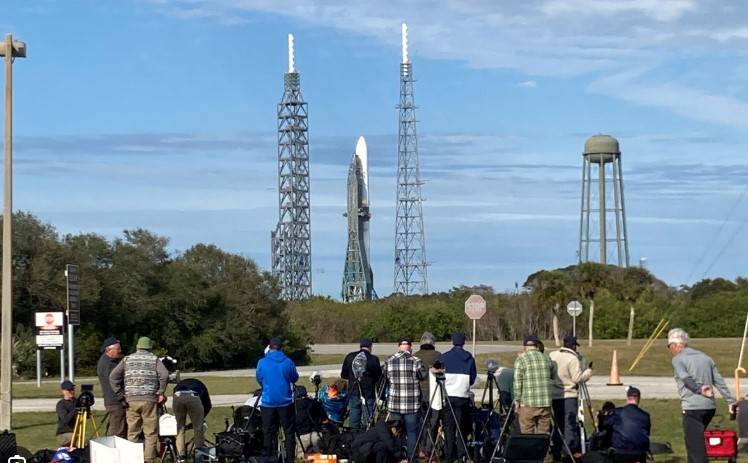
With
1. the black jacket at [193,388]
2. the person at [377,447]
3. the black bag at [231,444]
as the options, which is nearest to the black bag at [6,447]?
the black jacket at [193,388]

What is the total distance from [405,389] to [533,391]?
84.3 inches

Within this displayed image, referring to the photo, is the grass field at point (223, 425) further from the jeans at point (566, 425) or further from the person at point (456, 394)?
the person at point (456, 394)

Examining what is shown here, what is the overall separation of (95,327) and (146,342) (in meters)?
40.2

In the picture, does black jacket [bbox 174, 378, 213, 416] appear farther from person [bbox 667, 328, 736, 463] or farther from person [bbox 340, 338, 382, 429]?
person [bbox 667, 328, 736, 463]

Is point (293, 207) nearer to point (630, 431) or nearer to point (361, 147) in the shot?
point (361, 147)

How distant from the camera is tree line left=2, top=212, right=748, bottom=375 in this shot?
5369 centimetres

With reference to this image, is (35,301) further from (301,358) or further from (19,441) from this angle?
(19,441)

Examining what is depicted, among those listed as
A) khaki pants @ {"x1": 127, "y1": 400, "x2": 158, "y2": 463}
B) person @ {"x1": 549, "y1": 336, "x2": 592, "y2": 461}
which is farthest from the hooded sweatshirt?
person @ {"x1": 549, "y1": 336, "x2": 592, "y2": 461}

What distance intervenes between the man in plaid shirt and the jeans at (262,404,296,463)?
1327 mm

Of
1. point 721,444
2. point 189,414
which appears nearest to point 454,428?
point 189,414

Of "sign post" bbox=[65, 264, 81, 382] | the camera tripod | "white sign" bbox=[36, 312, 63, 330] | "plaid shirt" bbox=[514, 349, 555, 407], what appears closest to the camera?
"plaid shirt" bbox=[514, 349, 555, 407]

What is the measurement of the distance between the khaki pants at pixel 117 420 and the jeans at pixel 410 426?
11.9 ft

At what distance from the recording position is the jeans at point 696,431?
13.7 meters

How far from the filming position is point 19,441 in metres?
21.5
